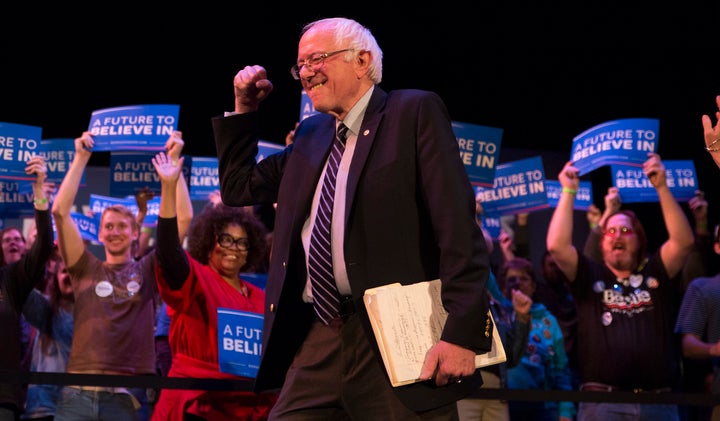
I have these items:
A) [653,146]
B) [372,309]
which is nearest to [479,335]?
[372,309]

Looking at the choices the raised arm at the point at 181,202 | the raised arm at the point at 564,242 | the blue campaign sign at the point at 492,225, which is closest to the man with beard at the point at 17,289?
the raised arm at the point at 181,202

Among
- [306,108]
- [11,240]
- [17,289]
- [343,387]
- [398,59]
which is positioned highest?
[398,59]

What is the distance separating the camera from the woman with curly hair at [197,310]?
444cm

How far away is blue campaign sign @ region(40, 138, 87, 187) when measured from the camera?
649 cm

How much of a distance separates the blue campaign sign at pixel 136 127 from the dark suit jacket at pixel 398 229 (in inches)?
128

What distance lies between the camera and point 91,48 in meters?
9.44

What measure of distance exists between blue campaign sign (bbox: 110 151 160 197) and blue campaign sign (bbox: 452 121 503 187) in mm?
2023

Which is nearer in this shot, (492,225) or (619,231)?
(619,231)

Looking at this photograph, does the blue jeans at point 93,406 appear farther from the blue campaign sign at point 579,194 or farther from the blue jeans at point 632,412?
the blue campaign sign at point 579,194

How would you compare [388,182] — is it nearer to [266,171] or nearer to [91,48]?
[266,171]

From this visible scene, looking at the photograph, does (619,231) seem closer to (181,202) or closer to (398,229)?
(181,202)

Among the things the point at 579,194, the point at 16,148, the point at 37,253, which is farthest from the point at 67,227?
the point at 579,194

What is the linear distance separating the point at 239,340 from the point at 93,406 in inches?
37.1

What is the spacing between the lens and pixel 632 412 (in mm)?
4910
